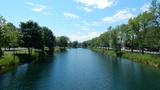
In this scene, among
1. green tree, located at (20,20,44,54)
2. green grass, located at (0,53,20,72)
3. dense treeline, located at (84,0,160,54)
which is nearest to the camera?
green grass, located at (0,53,20,72)

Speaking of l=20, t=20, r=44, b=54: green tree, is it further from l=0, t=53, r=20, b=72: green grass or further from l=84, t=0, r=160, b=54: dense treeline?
l=84, t=0, r=160, b=54: dense treeline

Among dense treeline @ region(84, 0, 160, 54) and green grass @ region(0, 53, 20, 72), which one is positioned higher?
dense treeline @ region(84, 0, 160, 54)

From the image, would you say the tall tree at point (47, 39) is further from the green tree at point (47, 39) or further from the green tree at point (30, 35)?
the green tree at point (30, 35)

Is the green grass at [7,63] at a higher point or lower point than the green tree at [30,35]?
lower

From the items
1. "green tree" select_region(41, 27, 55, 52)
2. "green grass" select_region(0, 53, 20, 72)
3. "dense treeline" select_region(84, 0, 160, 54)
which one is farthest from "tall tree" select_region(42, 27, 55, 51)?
"green grass" select_region(0, 53, 20, 72)

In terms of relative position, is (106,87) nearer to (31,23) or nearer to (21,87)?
(21,87)

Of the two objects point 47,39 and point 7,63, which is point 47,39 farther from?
point 7,63

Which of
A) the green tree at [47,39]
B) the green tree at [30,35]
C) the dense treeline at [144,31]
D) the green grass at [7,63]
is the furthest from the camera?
the green tree at [47,39]

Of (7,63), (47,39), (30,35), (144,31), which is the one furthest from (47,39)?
(7,63)

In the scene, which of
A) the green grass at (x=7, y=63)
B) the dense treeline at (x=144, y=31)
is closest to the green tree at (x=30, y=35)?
the green grass at (x=7, y=63)

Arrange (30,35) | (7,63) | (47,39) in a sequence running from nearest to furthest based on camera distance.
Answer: (7,63) < (30,35) < (47,39)

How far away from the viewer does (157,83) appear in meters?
46.0

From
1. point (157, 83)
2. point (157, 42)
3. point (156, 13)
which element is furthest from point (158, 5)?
point (157, 83)

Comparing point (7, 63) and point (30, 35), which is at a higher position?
point (30, 35)
